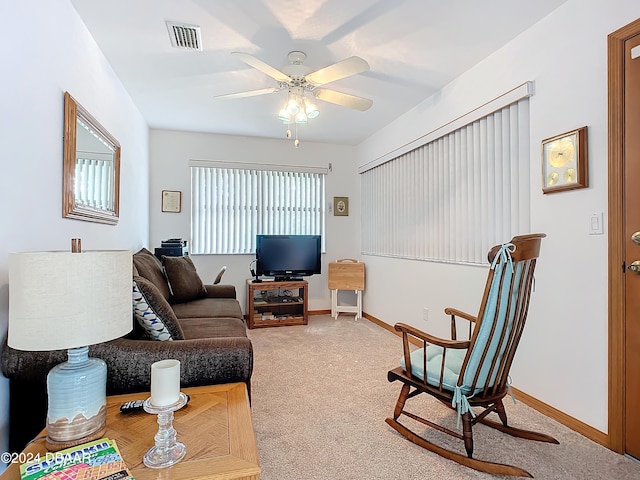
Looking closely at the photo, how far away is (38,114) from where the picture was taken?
1631 mm

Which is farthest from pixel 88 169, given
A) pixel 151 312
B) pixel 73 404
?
pixel 73 404

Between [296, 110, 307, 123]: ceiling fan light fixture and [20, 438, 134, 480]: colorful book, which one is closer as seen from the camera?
[20, 438, 134, 480]: colorful book

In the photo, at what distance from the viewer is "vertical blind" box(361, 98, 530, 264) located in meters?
2.62

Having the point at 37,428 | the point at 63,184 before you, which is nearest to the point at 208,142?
the point at 63,184

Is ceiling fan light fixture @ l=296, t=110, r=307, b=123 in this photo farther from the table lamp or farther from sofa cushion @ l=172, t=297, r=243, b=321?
the table lamp

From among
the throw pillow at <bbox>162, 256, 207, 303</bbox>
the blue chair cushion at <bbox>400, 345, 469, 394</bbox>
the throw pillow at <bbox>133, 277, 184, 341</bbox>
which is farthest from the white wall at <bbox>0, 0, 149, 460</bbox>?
the blue chair cushion at <bbox>400, 345, 469, 394</bbox>

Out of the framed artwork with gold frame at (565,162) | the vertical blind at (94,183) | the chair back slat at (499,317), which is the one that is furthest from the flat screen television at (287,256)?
the chair back slat at (499,317)

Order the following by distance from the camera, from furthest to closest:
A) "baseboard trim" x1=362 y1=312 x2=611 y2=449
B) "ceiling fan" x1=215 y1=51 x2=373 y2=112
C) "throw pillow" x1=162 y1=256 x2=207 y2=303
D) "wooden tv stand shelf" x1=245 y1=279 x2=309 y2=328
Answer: "wooden tv stand shelf" x1=245 y1=279 x2=309 y2=328 → "throw pillow" x1=162 y1=256 x2=207 y2=303 → "ceiling fan" x1=215 y1=51 x2=373 y2=112 → "baseboard trim" x1=362 y1=312 x2=611 y2=449

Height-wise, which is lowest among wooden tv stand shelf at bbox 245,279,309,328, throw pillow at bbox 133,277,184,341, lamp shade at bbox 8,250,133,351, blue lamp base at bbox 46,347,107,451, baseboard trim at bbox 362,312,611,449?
baseboard trim at bbox 362,312,611,449

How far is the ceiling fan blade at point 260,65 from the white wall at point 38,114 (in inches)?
36.6

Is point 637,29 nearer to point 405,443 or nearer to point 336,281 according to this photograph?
point 405,443

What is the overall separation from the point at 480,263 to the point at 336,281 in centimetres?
227

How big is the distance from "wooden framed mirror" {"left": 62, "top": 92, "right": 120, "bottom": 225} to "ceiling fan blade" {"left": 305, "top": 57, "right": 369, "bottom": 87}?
150 centimetres

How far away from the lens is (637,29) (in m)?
1.77
